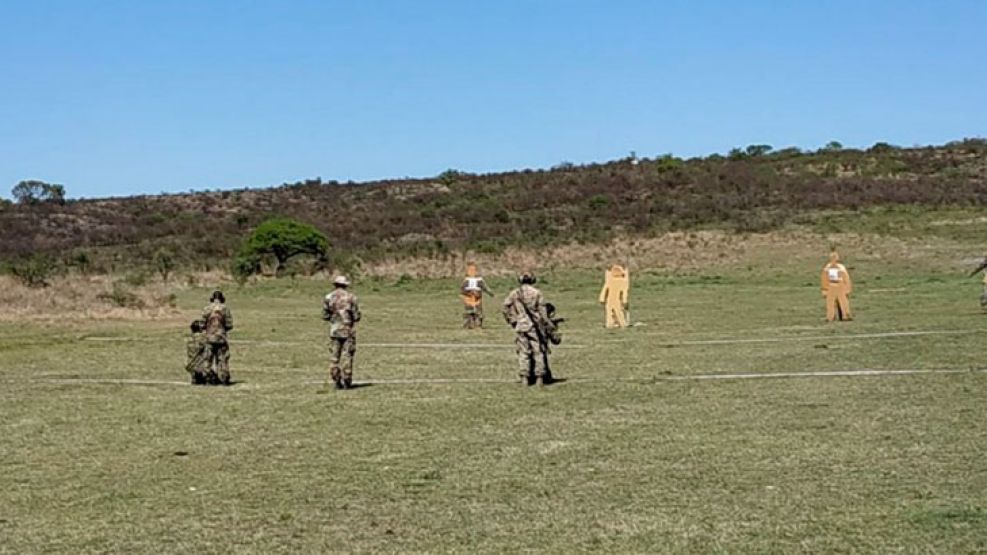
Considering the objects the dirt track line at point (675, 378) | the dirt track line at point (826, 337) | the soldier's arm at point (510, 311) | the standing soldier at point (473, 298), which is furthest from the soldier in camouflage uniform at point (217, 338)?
the standing soldier at point (473, 298)

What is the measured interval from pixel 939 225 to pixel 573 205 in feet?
91.9

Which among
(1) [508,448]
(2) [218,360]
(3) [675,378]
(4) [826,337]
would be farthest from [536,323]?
(4) [826,337]

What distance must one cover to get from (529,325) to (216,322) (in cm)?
516

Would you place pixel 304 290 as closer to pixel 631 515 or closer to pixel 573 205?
pixel 573 205

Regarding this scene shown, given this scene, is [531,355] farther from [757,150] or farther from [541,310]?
[757,150]

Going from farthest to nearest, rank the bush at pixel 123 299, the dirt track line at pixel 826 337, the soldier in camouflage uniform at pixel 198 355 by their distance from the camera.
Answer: the bush at pixel 123 299 → the dirt track line at pixel 826 337 → the soldier in camouflage uniform at pixel 198 355

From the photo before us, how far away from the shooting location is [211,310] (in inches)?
898

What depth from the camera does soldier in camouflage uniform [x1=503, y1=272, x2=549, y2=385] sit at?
2120cm

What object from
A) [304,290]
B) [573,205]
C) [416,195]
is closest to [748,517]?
[304,290]

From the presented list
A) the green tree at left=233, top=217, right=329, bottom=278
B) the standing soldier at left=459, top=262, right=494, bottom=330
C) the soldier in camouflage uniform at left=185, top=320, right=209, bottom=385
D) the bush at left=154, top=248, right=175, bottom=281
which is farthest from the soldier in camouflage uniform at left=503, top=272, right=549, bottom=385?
the green tree at left=233, top=217, right=329, bottom=278

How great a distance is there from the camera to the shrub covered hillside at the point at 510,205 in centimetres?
7788

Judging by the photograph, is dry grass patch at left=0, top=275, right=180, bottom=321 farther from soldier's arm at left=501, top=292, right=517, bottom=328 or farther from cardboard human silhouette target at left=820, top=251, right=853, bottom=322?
soldier's arm at left=501, top=292, right=517, bottom=328

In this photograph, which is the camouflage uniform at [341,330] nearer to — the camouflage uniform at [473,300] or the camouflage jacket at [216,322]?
the camouflage jacket at [216,322]

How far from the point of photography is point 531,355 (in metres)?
21.4
